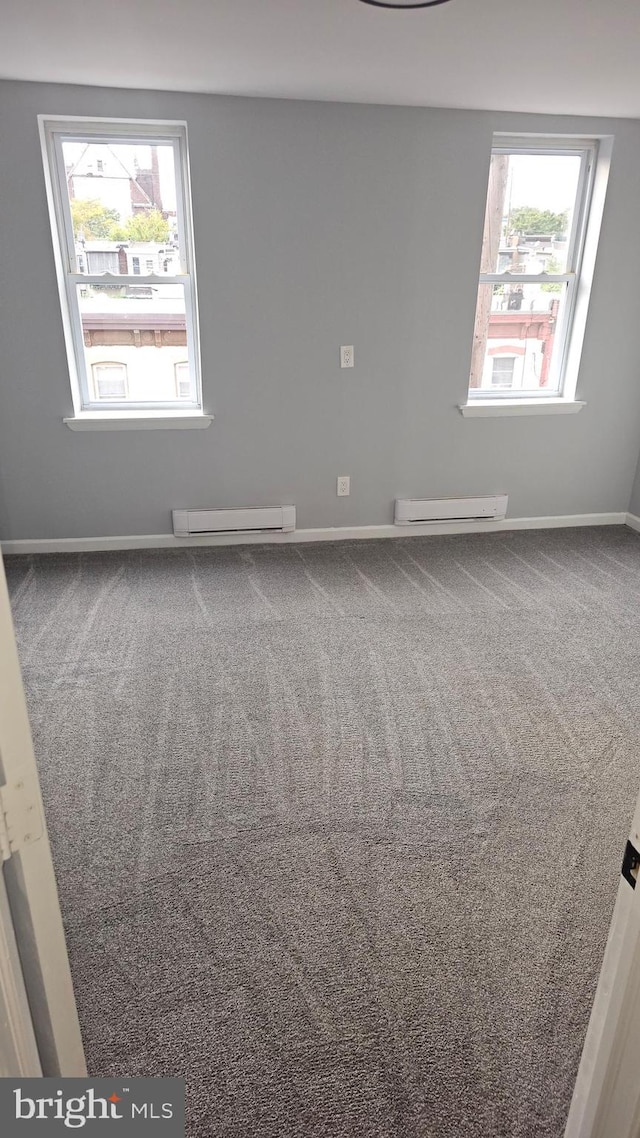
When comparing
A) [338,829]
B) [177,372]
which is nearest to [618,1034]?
[338,829]

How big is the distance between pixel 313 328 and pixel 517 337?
1.28 m

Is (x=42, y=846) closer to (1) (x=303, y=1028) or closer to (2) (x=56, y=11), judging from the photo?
(1) (x=303, y=1028)

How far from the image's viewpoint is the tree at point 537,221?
402cm

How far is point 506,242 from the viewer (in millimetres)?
4035

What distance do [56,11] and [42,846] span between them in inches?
99.9

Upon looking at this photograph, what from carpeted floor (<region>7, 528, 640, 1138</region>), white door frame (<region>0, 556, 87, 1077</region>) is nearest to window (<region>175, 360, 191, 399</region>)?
carpeted floor (<region>7, 528, 640, 1138</region>)

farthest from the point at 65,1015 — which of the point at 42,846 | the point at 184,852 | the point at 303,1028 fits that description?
the point at 184,852

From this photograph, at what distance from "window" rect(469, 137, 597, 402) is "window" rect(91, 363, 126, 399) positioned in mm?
2018

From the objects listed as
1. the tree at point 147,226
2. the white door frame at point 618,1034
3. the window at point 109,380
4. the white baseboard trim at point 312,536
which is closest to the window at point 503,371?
the white baseboard trim at point 312,536

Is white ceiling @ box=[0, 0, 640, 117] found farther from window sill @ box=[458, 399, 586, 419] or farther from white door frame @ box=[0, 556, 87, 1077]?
white door frame @ box=[0, 556, 87, 1077]

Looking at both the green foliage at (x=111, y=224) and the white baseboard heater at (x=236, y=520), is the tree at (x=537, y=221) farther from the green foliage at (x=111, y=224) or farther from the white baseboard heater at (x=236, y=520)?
the white baseboard heater at (x=236, y=520)

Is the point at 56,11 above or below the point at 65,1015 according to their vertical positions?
above

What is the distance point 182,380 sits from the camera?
4020mm

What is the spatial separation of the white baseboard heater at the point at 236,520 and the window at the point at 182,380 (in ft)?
2.18
